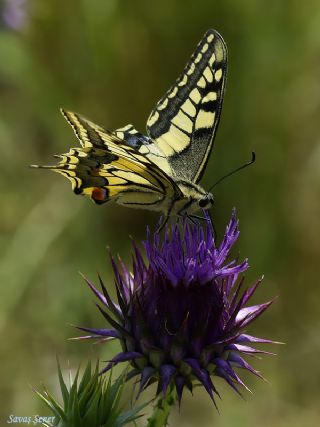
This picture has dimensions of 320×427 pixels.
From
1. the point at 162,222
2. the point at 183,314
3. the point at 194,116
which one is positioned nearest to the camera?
the point at 183,314

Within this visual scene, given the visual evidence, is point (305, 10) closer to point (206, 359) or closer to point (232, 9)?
point (232, 9)

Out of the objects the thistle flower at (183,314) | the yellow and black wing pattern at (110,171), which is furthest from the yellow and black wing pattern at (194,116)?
the thistle flower at (183,314)

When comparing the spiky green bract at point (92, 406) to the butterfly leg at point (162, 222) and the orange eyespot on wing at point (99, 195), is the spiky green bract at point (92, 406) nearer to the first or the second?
the butterfly leg at point (162, 222)

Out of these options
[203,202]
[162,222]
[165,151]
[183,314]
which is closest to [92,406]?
[183,314]

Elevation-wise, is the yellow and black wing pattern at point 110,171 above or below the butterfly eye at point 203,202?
above

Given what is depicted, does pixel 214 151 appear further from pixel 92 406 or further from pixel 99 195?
pixel 92 406

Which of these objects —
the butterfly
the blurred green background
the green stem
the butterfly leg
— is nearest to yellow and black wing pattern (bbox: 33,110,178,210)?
the butterfly
